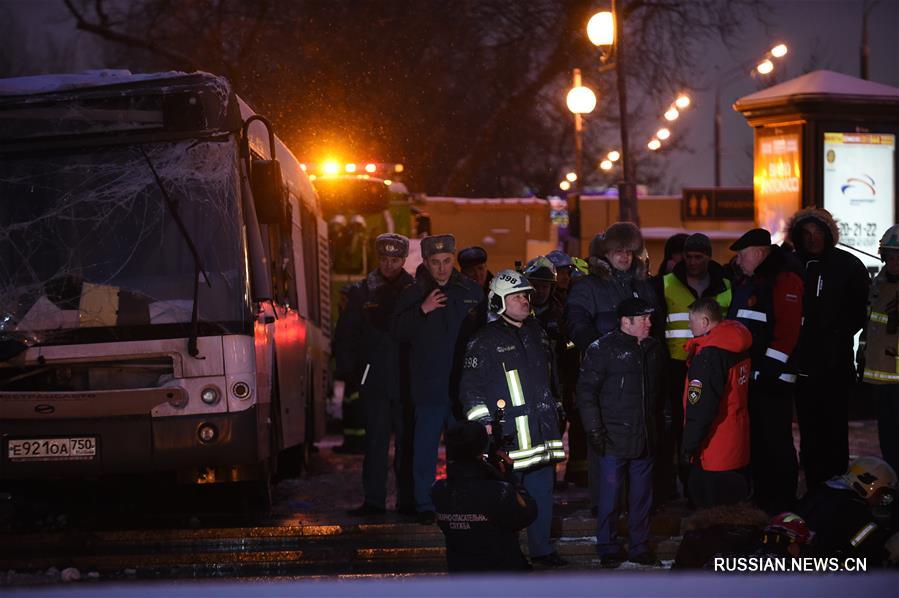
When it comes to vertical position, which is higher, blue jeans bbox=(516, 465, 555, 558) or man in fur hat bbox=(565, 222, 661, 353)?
man in fur hat bbox=(565, 222, 661, 353)

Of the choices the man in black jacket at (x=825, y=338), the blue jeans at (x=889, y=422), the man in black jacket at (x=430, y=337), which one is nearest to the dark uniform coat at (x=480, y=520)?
the man in black jacket at (x=430, y=337)

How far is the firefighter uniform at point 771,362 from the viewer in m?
9.65

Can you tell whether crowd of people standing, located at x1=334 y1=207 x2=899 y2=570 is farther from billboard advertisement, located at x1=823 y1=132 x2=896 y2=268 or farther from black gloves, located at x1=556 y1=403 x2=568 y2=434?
billboard advertisement, located at x1=823 y1=132 x2=896 y2=268

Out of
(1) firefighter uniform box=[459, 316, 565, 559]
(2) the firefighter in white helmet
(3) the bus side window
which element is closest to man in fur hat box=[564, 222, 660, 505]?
(1) firefighter uniform box=[459, 316, 565, 559]

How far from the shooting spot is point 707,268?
10273mm

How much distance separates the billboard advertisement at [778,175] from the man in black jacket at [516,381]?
8.25 m

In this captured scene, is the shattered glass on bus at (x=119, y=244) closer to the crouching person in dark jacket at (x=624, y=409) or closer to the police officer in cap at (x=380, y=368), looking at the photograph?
the police officer in cap at (x=380, y=368)

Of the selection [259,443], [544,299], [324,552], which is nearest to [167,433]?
A: [259,443]

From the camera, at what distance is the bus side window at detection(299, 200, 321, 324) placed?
14125mm

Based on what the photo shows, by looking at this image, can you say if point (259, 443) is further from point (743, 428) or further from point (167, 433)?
point (743, 428)

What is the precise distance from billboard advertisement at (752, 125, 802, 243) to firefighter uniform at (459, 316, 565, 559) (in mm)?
8258

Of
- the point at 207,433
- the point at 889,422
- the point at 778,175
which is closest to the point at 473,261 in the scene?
the point at 207,433

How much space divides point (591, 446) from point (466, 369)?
1165 mm

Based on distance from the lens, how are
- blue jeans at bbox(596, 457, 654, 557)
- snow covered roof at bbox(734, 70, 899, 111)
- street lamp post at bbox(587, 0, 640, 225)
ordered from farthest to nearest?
street lamp post at bbox(587, 0, 640, 225) → snow covered roof at bbox(734, 70, 899, 111) → blue jeans at bbox(596, 457, 654, 557)
